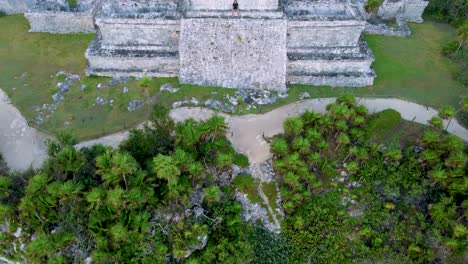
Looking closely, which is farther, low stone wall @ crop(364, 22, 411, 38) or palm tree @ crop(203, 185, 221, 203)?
low stone wall @ crop(364, 22, 411, 38)

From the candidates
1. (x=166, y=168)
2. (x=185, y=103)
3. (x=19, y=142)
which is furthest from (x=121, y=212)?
(x=19, y=142)

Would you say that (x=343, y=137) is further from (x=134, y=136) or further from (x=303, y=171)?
(x=134, y=136)

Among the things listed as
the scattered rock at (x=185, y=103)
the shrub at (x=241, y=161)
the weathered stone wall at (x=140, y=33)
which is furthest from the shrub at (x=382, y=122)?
the weathered stone wall at (x=140, y=33)

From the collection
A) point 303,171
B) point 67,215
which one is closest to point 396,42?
point 303,171

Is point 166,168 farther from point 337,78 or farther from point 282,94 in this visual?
point 337,78

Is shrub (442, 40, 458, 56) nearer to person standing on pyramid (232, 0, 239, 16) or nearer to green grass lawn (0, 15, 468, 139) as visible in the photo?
green grass lawn (0, 15, 468, 139)

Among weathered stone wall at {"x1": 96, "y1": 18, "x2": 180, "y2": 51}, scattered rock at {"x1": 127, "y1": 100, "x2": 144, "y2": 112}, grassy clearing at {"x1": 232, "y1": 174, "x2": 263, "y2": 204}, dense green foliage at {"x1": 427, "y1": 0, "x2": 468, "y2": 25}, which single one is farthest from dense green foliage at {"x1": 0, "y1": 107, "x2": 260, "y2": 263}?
dense green foliage at {"x1": 427, "y1": 0, "x2": 468, "y2": 25}
